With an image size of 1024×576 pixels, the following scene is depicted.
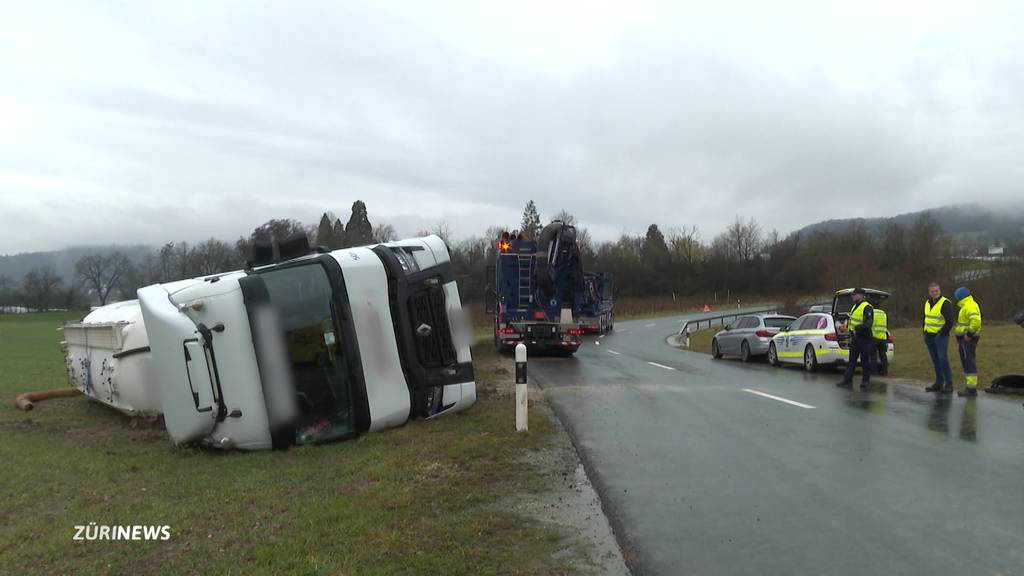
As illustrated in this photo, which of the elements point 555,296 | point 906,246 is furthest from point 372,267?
point 906,246

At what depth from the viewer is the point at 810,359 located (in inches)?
662

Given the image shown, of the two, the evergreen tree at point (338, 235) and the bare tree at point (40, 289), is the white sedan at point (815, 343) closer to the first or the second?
the evergreen tree at point (338, 235)

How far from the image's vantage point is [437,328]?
352 inches

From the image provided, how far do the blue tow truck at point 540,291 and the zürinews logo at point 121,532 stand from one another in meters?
15.4

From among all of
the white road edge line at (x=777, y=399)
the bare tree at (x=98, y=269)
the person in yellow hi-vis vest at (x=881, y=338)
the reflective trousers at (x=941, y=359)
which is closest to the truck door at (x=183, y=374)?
the white road edge line at (x=777, y=399)

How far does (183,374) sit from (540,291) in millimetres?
13573

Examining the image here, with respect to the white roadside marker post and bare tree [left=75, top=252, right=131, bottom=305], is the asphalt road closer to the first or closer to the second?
the white roadside marker post

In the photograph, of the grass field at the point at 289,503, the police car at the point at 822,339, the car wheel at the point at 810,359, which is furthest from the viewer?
the car wheel at the point at 810,359

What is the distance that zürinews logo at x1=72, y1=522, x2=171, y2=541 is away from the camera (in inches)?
198

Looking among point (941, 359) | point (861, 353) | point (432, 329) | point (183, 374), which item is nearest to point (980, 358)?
point (861, 353)

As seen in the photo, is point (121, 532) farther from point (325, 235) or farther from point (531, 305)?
point (325, 235)

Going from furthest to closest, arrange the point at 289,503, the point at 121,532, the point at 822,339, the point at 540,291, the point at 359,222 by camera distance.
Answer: the point at 359,222
the point at 540,291
the point at 822,339
the point at 289,503
the point at 121,532

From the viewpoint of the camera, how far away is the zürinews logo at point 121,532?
198 inches

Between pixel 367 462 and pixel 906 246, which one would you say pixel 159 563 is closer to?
pixel 367 462
